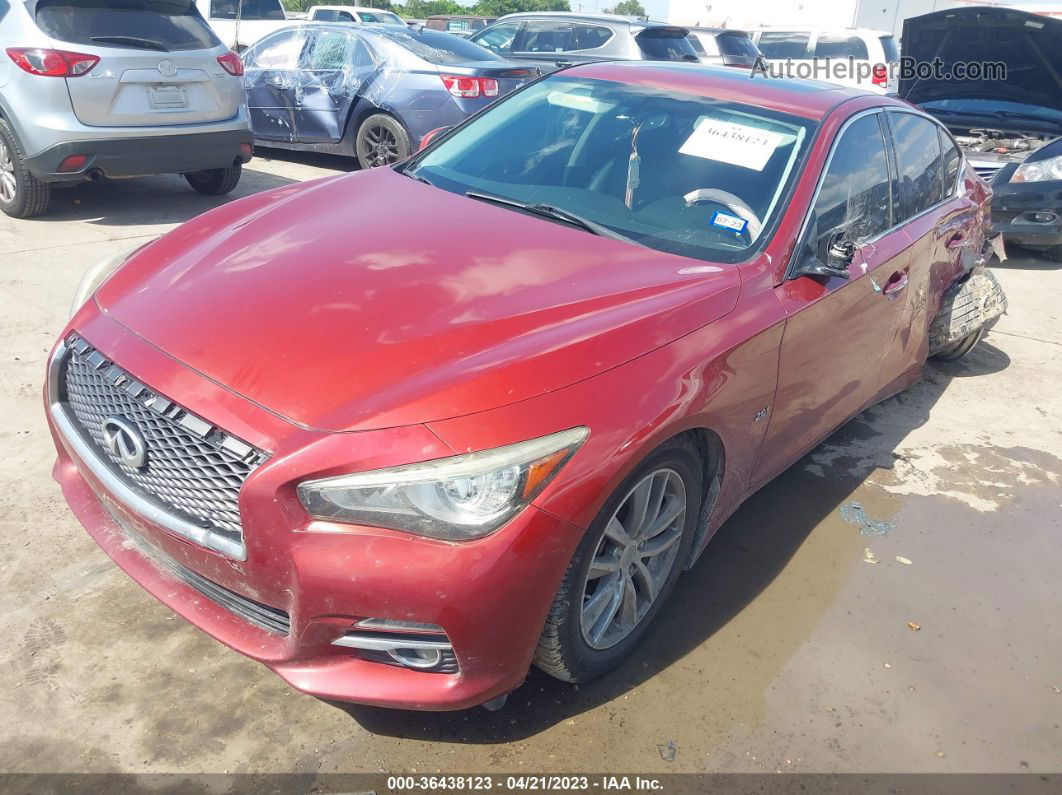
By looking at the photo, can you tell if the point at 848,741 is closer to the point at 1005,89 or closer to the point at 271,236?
the point at 271,236

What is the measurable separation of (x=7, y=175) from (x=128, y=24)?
4.51 feet

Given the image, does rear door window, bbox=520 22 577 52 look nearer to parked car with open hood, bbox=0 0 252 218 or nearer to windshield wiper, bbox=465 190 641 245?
→ parked car with open hood, bbox=0 0 252 218

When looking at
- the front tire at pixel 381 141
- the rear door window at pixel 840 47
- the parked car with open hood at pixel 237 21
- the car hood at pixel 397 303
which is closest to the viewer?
the car hood at pixel 397 303

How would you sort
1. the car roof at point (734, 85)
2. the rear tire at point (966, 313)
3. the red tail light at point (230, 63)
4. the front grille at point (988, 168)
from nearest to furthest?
the car roof at point (734, 85), the rear tire at point (966, 313), the red tail light at point (230, 63), the front grille at point (988, 168)

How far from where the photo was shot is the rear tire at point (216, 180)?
7.40 meters

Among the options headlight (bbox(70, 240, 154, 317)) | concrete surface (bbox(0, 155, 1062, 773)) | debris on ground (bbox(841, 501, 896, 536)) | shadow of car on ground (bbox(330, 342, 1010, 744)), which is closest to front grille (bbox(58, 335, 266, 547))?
headlight (bbox(70, 240, 154, 317))

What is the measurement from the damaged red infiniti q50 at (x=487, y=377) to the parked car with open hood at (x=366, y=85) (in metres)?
4.77

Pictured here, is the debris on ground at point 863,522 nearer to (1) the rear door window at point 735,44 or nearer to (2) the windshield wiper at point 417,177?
(2) the windshield wiper at point 417,177

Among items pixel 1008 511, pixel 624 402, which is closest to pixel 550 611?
pixel 624 402

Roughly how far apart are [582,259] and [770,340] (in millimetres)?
639

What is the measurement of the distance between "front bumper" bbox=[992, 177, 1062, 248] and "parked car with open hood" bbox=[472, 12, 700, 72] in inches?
149

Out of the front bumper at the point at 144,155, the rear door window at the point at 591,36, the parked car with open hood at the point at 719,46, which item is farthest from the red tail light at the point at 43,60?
the parked car with open hood at the point at 719,46

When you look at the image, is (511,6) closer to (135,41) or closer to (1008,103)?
(1008,103)

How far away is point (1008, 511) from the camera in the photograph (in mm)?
3742
